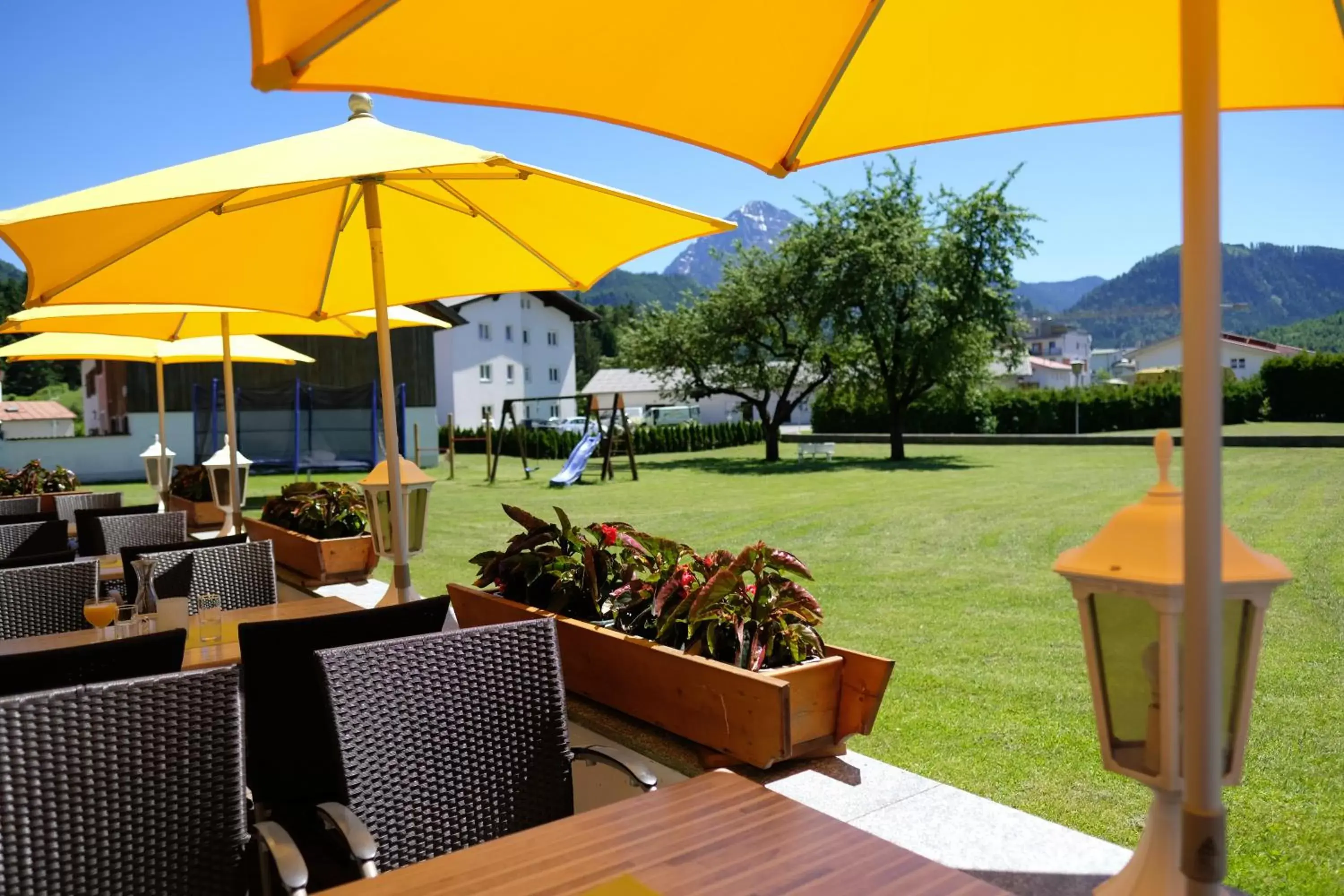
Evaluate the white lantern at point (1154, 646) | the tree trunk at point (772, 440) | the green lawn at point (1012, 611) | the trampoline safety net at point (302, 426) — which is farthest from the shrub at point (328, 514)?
the tree trunk at point (772, 440)

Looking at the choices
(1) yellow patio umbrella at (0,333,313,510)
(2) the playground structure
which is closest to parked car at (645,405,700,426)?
(2) the playground structure

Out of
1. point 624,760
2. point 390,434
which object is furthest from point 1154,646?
point 390,434

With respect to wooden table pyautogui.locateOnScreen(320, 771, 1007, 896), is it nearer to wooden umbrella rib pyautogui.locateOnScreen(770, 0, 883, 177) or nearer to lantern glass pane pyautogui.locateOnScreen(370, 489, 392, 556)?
wooden umbrella rib pyautogui.locateOnScreen(770, 0, 883, 177)

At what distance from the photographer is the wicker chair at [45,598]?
3.22 m

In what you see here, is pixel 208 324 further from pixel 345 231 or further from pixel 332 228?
pixel 332 228

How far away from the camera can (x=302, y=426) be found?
21.8 meters

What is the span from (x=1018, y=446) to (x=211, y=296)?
26.7 m

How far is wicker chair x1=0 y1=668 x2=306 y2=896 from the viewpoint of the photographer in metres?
1.51

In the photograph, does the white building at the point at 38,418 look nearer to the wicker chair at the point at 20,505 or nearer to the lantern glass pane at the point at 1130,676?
the wicker chair at the point at 20,505

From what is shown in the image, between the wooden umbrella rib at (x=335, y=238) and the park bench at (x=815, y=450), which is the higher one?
the wooden umbrella rib at (x=335, y=238)

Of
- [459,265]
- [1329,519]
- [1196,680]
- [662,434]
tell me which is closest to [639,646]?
[1196,680]

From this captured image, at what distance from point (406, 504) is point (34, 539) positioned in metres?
2.20

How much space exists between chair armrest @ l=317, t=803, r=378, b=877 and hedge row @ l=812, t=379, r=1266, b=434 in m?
30.8

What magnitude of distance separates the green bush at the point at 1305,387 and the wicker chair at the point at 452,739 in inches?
1365
